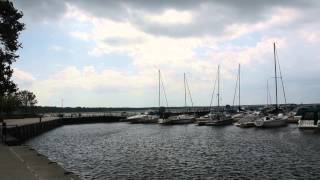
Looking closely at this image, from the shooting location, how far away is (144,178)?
110 ft

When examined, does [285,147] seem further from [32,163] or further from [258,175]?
[32,163]

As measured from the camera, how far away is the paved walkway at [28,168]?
24.8m

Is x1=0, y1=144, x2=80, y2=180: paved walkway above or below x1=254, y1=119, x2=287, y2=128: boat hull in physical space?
below

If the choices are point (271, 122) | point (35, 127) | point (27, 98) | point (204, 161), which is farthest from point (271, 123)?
point (27, 98)

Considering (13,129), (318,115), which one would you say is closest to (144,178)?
(13,129)

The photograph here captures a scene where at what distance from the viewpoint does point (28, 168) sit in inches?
1086

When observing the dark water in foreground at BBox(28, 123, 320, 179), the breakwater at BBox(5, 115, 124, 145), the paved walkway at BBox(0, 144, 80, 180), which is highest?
the breakwater at BBox(5, 115, 124, 145)

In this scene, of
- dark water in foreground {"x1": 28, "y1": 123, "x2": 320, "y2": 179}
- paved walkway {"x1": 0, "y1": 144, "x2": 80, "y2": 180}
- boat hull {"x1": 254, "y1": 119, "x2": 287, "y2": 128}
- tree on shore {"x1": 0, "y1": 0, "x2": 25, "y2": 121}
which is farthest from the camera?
boat hull {"x1": 254, "y1": 119, "x2": 287, "y2": 128}

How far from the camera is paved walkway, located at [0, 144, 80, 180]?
24844mm

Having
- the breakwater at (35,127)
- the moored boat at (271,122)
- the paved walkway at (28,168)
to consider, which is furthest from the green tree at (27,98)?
the paved walkway at (28,168)

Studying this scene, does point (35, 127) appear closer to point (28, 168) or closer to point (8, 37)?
point (8, 37)

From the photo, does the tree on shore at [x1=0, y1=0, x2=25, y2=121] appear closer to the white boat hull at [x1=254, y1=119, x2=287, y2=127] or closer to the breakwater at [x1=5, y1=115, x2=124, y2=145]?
the breakwater at [x1=5, y1=115, x2=124, y2=145]

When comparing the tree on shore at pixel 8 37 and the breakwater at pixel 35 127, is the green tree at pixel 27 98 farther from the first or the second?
the tree on shore at pixel 8 37

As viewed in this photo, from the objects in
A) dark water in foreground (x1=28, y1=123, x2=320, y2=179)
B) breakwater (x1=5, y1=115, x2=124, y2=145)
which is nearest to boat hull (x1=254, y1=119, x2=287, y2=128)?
dark water in foreground (x1=28, y1=123, x2=320, y2=179)
